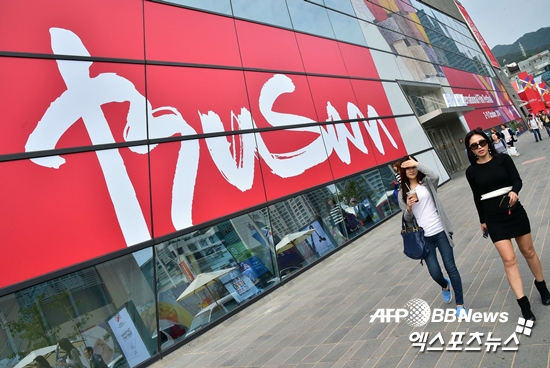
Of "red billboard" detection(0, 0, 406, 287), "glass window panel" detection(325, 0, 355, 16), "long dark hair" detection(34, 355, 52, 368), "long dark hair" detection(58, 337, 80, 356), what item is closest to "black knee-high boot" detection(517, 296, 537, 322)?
"red billboard" detection(0, 0, 406, 287)

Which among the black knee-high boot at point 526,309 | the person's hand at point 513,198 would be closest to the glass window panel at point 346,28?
the person's hand at point 513,198

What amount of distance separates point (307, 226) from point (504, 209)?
6.21 metres

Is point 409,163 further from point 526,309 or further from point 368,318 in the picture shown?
point 368,318

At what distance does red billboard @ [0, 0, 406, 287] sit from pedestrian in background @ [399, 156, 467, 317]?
425 cm

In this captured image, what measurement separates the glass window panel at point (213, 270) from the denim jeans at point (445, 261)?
13.7ft

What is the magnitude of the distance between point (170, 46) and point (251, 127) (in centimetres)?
256

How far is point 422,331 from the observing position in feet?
12.7

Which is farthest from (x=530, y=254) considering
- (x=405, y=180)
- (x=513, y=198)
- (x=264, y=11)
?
(x=264, y=11)

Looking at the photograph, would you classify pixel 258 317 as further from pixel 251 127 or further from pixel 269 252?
pixel 251 127

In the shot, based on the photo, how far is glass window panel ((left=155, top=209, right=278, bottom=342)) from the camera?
643cm

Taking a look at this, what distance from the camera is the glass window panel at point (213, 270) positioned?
643cm

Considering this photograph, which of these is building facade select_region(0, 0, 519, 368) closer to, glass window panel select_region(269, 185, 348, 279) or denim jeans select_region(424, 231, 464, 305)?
glass window panel select_region(269, 185, 348, 279)

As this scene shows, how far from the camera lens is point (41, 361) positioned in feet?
16.1

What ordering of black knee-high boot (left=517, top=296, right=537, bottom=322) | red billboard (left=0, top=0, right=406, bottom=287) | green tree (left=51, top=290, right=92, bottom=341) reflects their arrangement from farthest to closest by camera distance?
red billboard (left=0, top=0, right=406, bottom=287), green tree (left=51, top=290, right=92, bottom=341), black knee-high boot (left=517, top=296, right=537, bottom=322)
